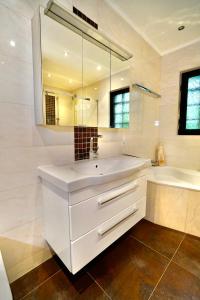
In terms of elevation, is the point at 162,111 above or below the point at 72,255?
above

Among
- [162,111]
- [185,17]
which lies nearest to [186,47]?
[185,17]

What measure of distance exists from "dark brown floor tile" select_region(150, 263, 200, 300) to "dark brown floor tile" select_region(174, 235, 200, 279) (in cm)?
6

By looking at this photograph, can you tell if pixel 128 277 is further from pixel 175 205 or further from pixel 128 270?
pixel 175 205

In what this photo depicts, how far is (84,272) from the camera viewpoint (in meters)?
1.09

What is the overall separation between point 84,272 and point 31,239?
19.2 inches

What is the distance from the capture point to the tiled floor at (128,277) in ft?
3.05

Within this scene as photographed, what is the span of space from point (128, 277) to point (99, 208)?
2.09ft

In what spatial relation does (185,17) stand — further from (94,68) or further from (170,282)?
(170,282)

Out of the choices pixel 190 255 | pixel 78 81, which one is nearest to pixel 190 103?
pixel 78 81

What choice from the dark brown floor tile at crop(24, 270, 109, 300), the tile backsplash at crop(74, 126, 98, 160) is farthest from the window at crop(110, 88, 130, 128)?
the dark brown floor tile at crop(24, 270, 109, 300)

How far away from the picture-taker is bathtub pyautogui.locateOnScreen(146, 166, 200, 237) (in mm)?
1435

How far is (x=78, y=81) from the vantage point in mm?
1178

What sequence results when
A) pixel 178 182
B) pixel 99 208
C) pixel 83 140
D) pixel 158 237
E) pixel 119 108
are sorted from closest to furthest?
pixel 99 208 < pixel 83 140 < pixel 158 237 < pixel 119 108 < pixel 178 182

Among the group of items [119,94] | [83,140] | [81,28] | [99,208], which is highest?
[81,28]
